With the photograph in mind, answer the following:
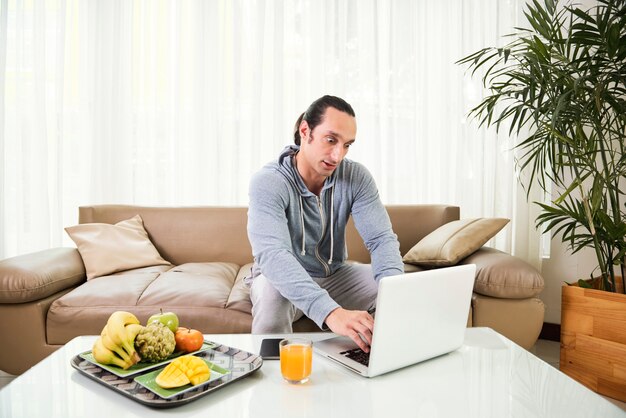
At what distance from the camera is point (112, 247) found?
265 centimetres

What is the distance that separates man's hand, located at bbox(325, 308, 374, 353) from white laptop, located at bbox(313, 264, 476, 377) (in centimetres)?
5

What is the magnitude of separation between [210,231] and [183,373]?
1848 mm

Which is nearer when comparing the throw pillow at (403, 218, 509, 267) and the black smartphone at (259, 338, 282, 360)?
the black smartphone at (259, 338, 282, 360)

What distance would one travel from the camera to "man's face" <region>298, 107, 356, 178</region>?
184 centimetres

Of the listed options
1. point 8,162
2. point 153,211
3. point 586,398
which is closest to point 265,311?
point 586,398

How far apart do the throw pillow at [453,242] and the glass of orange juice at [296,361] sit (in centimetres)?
143

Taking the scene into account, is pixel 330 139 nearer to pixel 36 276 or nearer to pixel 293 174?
pixel 293 174

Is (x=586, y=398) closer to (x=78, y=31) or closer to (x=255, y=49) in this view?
(x=255, y=49)

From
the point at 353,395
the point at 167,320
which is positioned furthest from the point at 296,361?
the point at 167,320

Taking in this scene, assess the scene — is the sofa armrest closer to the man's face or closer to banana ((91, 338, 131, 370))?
banana ((91, 338, 131, 370))

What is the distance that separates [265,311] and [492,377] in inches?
33.0

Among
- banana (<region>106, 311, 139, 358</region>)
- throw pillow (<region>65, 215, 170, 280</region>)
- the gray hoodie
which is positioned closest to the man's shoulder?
the gray hoodie

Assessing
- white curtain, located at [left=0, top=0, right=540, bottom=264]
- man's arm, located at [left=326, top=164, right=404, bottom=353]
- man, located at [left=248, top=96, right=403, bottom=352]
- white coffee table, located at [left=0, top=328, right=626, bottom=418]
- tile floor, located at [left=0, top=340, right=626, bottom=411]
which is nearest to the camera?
white coffee table, located at [left=0, top=328, right=626, bottom=418]

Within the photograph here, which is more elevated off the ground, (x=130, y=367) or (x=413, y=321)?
(x=413, y=321)
